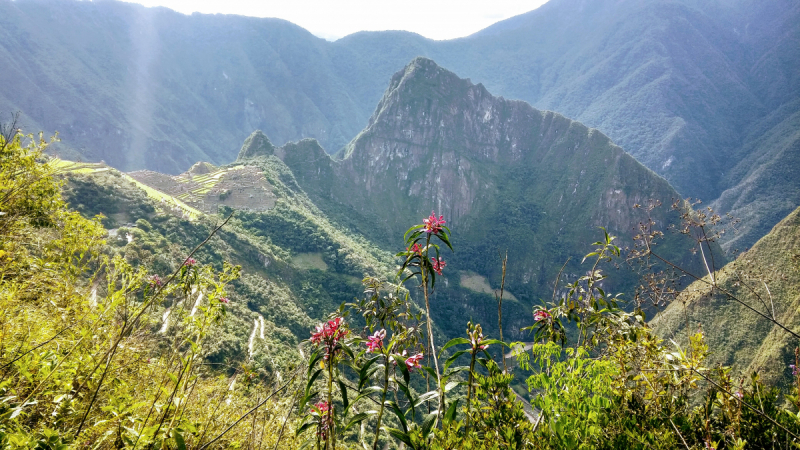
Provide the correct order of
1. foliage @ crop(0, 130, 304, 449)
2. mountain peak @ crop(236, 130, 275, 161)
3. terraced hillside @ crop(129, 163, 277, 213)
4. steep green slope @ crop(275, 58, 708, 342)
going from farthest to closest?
steep green slope @ crop(275, 58, 708, 342) < mountain peak @ crop(236, 130, 275, 161) < terraced hillside @ crop(129, 163, 277, 213) < foliage @ crop(0, 130, 304, 449)

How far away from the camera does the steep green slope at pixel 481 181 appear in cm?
11756

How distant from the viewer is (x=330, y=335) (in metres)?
2.48

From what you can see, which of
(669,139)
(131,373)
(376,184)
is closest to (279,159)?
(376,184)

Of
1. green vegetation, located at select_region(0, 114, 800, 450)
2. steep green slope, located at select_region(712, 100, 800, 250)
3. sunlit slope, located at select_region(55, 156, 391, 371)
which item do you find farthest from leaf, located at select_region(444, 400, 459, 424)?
steep green slope, located at select_region(712, 100, 800, 250)

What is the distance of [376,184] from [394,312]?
456 feet

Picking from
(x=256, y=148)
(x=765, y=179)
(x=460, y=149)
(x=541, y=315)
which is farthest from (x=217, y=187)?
(x=765, y=179)

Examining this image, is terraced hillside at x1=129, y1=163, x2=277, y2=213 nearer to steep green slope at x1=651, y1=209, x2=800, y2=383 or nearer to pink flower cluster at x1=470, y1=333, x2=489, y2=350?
steep green slope at x1=651, y1=209, x2=800, y2=383

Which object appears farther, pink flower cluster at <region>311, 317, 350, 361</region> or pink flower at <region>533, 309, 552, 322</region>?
pink flower at <region>533, 309, 552, 322</region>

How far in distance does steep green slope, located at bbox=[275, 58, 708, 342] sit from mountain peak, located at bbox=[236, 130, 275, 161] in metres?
4.08

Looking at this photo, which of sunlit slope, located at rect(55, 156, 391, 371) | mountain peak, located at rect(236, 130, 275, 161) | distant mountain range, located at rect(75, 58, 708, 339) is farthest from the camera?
mountain peak, located at rect(236, 130, 275, 161)

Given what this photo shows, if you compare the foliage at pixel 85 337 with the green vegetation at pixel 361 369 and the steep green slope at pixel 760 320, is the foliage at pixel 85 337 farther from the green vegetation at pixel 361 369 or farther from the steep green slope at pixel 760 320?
the steep green slope at pixel 760 320

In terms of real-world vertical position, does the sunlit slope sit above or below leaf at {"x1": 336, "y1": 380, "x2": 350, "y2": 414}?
below

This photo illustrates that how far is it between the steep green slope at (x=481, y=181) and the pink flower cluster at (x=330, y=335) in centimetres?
9961

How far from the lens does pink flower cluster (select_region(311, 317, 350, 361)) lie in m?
2.42
